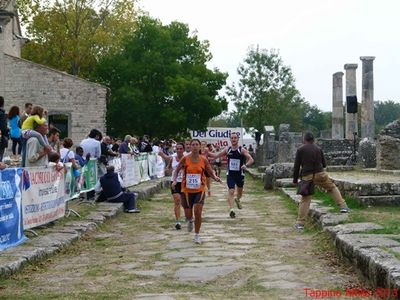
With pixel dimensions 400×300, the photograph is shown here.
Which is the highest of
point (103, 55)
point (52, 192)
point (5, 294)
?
point (103, 55)

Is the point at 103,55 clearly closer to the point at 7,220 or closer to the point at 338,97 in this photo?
the point at 338,97

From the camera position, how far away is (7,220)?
9.75 meters

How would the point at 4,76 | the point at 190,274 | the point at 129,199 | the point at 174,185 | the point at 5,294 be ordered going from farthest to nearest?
1. the point at 4,76
2. the point at 129,199
3. the point at 174,185
4. the point at 190,274
5. the point at 5,294

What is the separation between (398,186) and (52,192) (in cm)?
688

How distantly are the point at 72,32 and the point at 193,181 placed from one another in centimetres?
4207

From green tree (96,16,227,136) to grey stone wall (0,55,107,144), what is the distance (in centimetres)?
896

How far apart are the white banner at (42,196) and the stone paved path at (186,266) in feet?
2.65

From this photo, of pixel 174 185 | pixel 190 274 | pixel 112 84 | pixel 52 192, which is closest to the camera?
pixel 190 274

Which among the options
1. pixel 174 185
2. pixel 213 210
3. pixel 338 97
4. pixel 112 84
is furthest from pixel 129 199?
pixel 112 84

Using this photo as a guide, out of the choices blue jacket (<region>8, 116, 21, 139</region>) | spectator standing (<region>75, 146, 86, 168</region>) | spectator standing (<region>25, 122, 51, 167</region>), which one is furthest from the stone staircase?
blue jacket (<region>8, 116, 21, 139</region>)

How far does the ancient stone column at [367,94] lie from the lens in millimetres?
36941

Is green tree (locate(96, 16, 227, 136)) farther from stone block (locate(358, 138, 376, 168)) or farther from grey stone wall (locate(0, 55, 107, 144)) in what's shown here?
stone block (locate(358, 138, 376, 168))

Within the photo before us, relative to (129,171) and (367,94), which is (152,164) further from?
(367,94)

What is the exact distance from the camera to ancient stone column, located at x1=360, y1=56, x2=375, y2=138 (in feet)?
121
